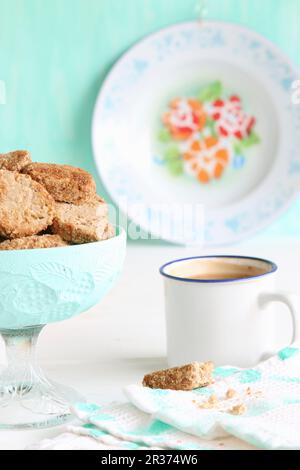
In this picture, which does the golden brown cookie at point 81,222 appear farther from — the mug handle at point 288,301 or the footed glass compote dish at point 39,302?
the mug handle at point 288,301

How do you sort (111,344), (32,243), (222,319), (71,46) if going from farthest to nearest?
(71,46), (111,344), (222,319), (32,243)

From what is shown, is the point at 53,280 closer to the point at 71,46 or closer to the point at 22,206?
the point at 22,206

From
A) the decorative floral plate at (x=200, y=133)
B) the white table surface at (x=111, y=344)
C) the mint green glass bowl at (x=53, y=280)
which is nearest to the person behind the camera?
the mint green glass bowl at (x=53, y=280)

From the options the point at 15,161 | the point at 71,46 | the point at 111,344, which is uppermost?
the point at 71,46

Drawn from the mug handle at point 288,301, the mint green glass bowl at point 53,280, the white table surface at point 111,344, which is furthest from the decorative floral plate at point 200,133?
the mint green glass bowl at point 53,280

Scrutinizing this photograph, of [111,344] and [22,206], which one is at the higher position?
[22,206]

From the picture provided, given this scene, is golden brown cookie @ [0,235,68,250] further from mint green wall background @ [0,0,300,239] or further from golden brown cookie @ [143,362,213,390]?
mint green wall background @ [0,0,300,239]

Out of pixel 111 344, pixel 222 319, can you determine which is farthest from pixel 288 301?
pixel 111 344

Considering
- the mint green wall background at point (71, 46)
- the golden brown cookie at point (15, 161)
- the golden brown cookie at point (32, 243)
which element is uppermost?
the mint green wall background at point (71, 46)
